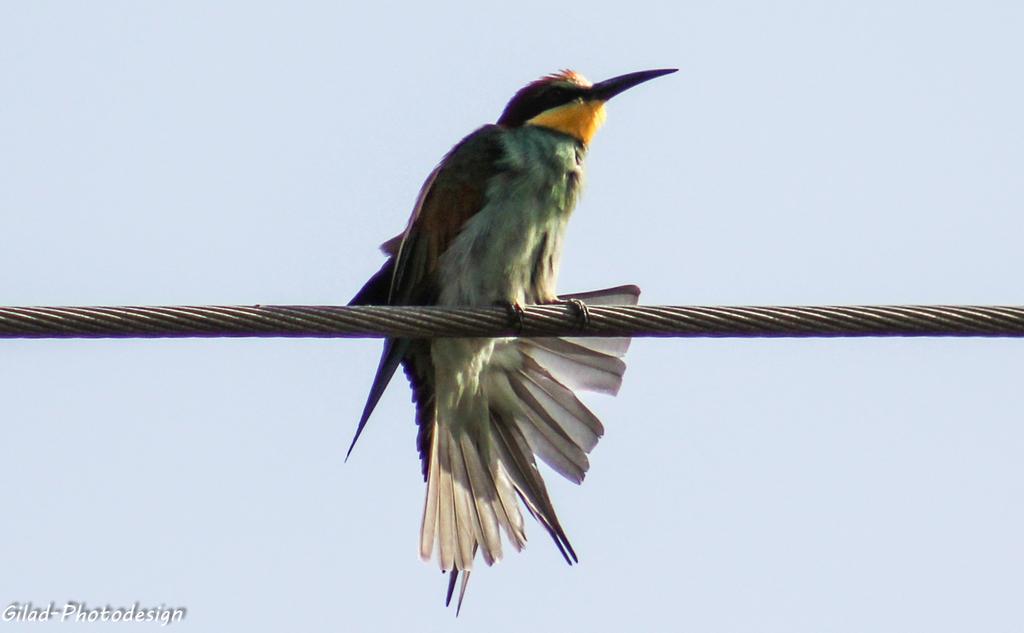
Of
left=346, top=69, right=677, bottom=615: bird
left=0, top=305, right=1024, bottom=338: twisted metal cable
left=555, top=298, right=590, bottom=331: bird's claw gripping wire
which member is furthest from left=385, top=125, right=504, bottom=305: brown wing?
left=0, top=305, right=1024, bottom=338: twisted metal cable

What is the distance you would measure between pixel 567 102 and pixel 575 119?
8cm

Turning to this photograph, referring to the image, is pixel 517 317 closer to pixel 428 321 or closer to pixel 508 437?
pixel 428 321

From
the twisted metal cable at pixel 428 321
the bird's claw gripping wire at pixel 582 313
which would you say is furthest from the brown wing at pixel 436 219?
the twisted metal cable at pixel 428 321

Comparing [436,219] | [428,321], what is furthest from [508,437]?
[428,321]

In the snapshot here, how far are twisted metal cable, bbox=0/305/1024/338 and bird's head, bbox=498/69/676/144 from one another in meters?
1.57

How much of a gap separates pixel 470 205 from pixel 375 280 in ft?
1.11

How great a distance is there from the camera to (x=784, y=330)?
2.68 meters

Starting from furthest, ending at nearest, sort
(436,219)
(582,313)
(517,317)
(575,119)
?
(575,119)
(436,219)
(517,317)
(582,313)

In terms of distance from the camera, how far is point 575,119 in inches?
171

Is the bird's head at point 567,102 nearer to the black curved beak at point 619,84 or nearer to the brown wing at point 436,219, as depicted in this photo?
the black curved beak at point 619,84

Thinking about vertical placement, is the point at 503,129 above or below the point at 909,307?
above

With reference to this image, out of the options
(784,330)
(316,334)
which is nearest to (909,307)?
(784,330)

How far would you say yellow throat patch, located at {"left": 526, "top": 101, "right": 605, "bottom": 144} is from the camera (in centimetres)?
430

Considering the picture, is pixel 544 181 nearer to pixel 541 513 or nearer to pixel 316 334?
pixel 541 513
